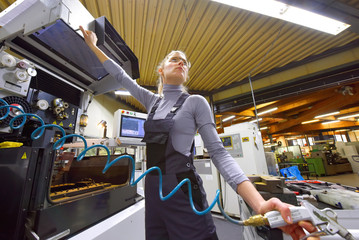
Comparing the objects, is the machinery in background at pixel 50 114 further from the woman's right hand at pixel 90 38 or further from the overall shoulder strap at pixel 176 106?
the overall shoulder strap at pixel 176 106

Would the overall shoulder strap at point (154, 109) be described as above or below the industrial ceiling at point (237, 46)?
below

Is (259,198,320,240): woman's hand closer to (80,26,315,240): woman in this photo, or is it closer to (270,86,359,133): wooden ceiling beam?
(80,26,315,240): woman

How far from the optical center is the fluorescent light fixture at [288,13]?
1.90 metres

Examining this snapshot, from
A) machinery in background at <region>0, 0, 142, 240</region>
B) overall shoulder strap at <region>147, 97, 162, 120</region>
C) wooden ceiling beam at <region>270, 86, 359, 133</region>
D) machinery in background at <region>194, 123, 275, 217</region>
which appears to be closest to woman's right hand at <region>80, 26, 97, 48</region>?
machinery in background at <region>0, 0, 142, 240</region>

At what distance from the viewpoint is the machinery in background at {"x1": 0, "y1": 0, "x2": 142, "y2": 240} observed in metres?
0.60

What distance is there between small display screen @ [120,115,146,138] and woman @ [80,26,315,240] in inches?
51.7

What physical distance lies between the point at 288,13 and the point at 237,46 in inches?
36.9

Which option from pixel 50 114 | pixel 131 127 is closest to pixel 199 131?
pixel 50 114

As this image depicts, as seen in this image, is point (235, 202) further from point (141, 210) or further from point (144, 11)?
point (144, 11)

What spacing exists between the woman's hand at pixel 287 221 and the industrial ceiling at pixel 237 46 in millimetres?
2540

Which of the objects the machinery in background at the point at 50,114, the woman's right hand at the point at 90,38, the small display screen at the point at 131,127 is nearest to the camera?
the machinery in background at the point at 50,114

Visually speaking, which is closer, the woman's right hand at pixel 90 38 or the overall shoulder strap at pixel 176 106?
the overall shoulder strap at pixel 176 106

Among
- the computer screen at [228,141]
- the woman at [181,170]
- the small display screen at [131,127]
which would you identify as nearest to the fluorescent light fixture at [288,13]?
the woman at [181,170]

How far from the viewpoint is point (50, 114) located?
3.63 feet
